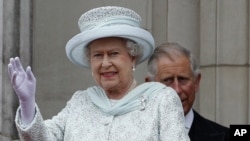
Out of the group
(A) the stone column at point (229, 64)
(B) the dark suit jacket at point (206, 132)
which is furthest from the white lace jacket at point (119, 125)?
(A) the stone column at point (229, 64)

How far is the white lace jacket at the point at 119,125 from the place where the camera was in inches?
145

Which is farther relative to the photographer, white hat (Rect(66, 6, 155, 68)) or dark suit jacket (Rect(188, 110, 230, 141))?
dark suit jacket (Rect(188, 110, 230, 141))

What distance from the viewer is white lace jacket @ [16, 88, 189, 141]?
3.69 meters

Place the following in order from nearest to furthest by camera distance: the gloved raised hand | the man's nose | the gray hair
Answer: the gloved raised hand, the man's nose, the gray hair

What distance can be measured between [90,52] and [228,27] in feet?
10.0

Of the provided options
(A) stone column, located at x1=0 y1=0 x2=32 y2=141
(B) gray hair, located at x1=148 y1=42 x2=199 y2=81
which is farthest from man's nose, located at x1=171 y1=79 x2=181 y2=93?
(A) stone column, located at x1=0 y1=0 x2=32 y2=141

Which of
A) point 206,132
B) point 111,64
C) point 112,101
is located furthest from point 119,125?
point 206,132

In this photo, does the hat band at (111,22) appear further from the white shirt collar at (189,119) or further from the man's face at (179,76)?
the white shirt collar at (189,119)

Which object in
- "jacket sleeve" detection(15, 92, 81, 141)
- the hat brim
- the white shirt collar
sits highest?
the hat brim

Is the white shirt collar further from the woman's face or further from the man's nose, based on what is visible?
the woman's face

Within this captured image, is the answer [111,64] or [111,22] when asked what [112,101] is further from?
[111,22]

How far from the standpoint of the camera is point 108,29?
380 cm

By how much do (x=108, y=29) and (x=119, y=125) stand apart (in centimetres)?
38

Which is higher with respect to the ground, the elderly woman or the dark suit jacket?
the elderly woman
